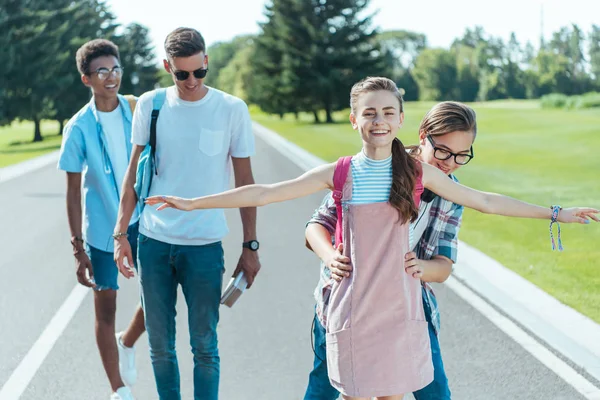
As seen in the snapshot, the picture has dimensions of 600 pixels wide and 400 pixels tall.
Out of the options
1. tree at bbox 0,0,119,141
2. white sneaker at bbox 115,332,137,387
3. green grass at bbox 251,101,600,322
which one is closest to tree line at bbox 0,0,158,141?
tree at bbox 0,0,119,141

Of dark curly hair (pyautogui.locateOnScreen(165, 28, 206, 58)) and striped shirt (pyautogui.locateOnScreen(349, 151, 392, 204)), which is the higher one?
dark curly hair (pyautogui.locateOnScreen(165, 28, 206, 58))

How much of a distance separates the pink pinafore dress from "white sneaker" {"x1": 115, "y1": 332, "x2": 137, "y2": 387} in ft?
7.51

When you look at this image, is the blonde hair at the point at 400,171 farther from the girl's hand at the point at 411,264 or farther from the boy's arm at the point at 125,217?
the boy's arm at the point at 125,217

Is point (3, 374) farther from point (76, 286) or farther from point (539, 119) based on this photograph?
point (539, 119)

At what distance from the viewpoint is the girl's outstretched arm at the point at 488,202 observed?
129 inches

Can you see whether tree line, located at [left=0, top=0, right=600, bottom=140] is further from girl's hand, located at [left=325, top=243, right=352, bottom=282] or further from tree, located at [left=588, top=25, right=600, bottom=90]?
girl's hand, located at [left=325, top=243, right=352, bottom=282]

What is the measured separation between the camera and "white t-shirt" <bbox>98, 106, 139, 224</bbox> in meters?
4.76

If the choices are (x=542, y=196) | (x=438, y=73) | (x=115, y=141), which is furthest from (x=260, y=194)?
(x=438, y=73)

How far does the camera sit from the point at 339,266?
10.5 ft

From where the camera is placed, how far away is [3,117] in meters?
46.5

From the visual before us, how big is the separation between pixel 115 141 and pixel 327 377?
6.08ft

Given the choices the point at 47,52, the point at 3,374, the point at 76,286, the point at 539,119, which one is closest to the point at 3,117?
the point at 47,52

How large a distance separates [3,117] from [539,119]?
3078 cm

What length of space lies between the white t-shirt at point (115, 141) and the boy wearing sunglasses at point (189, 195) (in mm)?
518
